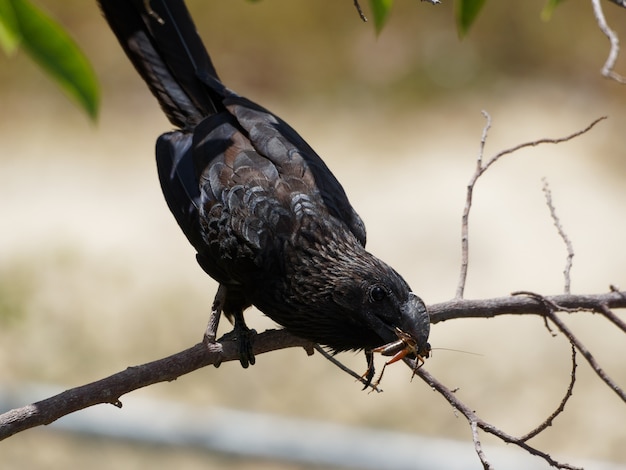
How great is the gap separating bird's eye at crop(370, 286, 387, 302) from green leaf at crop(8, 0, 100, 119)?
108cm

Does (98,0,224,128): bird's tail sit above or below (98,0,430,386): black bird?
above

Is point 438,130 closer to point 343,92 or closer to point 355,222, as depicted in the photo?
point 343,92

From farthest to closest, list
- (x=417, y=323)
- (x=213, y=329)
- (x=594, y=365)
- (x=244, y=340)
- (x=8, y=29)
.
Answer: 1. (x=244, y=340)
2. (x=213, y=329)
3. (x=417, y=323)
4. (x=594, y=365)
5. (x=8, y=29)

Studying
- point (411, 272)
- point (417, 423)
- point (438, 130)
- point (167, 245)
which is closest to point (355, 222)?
point (417, 423)

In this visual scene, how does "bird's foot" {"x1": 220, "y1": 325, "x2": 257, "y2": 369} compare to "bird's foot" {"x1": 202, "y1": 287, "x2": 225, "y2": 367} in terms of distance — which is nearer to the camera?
"bird's foot" {"x1": 202, "y1": 287, "x2": 225, "y2": 367}

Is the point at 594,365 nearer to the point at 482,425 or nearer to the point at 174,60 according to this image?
the point at 482,425

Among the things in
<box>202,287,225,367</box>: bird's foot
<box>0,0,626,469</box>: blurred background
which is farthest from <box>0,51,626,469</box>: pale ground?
<box>202,287,225,367</box>: bird's foot

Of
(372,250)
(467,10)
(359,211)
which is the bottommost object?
(467,10)

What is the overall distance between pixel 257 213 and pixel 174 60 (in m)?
0.66

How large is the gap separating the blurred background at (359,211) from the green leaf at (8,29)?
283 centimetres

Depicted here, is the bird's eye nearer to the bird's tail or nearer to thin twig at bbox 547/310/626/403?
thin twig at bbox 547/310/626/403

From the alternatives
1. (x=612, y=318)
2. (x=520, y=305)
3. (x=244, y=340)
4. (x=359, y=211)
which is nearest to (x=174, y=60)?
(x=244, y=340)

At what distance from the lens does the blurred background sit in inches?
197

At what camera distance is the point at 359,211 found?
20.0ft
